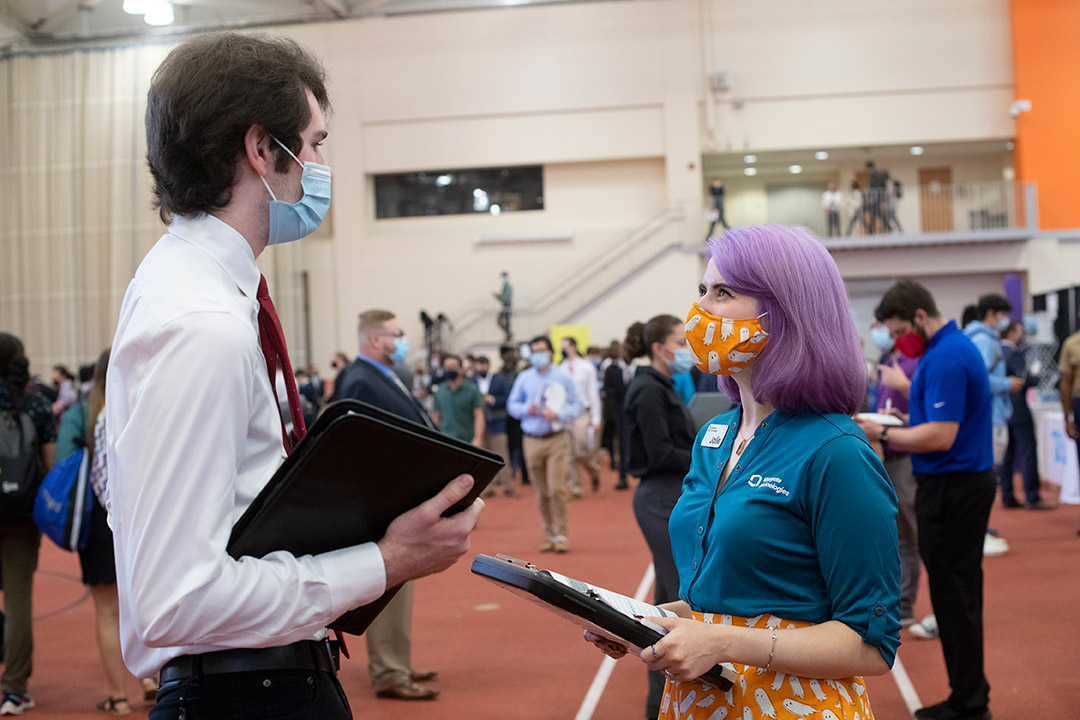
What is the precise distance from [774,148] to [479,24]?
7949 mm

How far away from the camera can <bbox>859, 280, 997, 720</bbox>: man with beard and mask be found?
4.18 meters

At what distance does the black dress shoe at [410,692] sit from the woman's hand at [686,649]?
11.9 ft

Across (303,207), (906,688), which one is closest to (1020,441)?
(906,688)

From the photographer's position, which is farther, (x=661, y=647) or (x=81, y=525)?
(x=81, y=525)

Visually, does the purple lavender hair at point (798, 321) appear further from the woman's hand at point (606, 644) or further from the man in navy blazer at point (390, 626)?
the man in navy blazer at point (390, 626)

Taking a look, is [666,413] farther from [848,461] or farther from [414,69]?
[414,69]

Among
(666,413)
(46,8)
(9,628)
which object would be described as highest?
(46,8)

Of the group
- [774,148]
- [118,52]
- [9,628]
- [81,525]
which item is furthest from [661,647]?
[118,52]

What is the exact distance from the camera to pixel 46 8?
24188 mm

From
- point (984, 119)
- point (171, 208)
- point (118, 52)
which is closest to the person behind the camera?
point (171, 208)

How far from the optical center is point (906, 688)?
4859 millimetres

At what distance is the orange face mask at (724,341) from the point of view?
195 cm

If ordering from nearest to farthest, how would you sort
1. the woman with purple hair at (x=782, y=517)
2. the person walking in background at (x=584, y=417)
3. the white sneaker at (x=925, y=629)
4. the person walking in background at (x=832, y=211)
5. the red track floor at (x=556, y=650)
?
the woman with purple hair at (x=782, y=517) → the red track floor at (x=556, y=650) → the white sneaker at (x=925, y=629) → the person walking in background at (x=584, y=417) → the person walking in background at (x=832, y=211)

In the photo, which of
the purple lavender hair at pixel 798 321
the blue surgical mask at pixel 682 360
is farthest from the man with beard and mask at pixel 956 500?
the purple lavender hair at pixel 798 321
